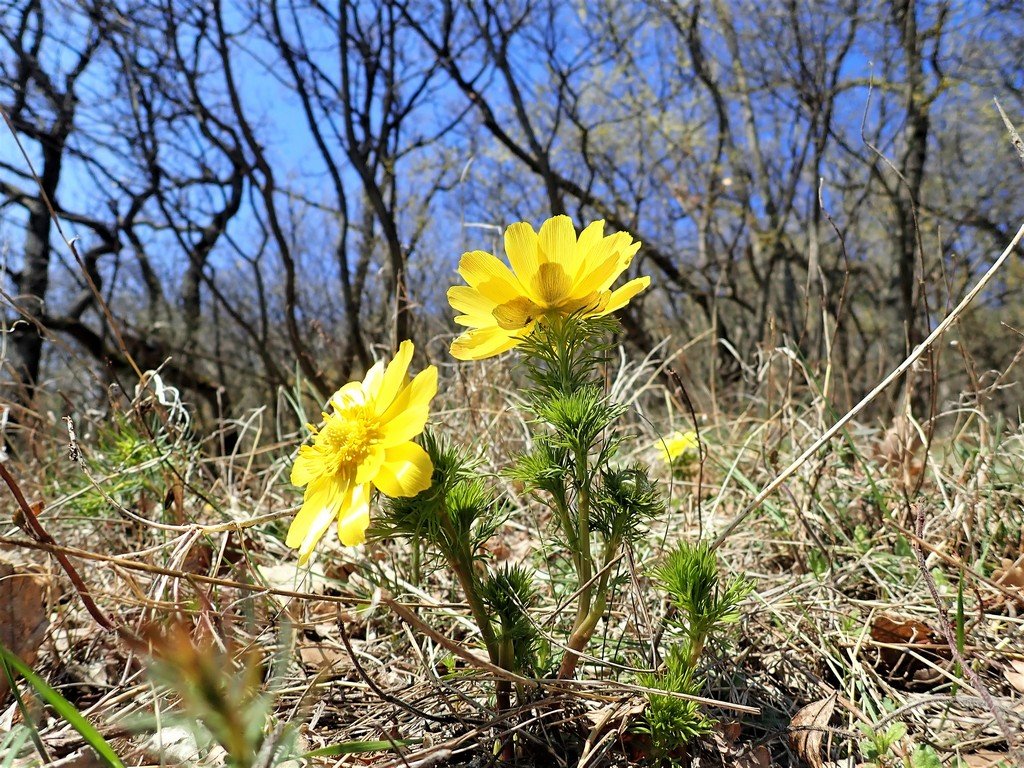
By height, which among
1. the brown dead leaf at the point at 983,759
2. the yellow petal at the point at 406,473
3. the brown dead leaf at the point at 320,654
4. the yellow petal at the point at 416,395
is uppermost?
the yellow petal at the point at 416,395

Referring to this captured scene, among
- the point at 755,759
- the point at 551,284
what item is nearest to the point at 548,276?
the point at 551,284

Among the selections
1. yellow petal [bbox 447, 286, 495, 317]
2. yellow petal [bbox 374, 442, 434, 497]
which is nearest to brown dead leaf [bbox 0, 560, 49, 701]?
yellow petal [bbox 374, 442, 434, 497]

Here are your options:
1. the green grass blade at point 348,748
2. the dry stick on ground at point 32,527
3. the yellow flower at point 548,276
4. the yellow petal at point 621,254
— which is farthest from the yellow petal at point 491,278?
the dry stick on ground at point 32,527

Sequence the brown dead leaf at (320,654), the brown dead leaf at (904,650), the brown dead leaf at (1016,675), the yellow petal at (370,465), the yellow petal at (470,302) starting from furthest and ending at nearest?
1. the brown dead leaf at (320,654)
2. the brown dead leaf at (904,650)
3. the brown dead leaf at (1016,675)
4. the yellow petal at (470,302)
5. the yellow petal at (370,465)

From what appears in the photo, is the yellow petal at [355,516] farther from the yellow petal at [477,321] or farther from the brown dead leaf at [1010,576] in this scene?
the brown dead leaf at [1010,576]

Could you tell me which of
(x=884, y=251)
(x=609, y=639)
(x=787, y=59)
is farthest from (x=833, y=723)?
(x=884, y=251)

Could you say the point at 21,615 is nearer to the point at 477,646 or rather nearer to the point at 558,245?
the point at 477,646

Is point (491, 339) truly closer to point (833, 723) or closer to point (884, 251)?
point (833, 723)

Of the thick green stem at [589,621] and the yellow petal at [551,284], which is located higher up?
the yellow petal at [551,284]

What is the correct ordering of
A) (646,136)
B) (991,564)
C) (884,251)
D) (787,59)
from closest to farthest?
(991,564)
(787,59)
(646,136)
(884,251)
